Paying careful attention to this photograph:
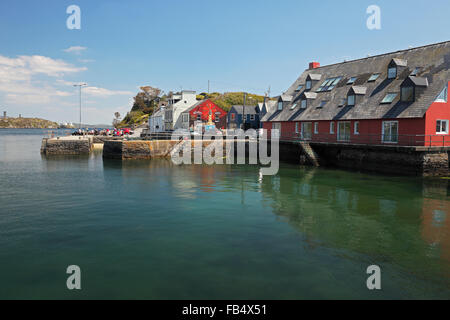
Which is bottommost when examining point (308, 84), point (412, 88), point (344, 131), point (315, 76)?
point (344, 131)

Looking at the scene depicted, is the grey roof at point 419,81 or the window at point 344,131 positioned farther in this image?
the window at point 344,131

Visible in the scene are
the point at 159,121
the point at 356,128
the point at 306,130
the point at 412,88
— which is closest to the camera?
the point at 412,88

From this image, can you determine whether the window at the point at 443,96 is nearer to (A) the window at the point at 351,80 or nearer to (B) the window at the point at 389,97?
(B) the window at the point at 389,97

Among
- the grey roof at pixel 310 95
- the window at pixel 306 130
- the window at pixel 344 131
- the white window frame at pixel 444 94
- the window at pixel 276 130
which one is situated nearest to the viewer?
the white window frame at pixel 444 94

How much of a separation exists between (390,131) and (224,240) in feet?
75.2

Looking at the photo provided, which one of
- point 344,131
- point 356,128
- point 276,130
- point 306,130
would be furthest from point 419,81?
point 276,130

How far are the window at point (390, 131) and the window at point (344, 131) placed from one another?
4115mm

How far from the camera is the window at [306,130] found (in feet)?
125

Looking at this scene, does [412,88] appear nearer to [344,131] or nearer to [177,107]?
[344,131]

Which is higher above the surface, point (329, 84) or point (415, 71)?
point (329, 84)

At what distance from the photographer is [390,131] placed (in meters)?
28.8

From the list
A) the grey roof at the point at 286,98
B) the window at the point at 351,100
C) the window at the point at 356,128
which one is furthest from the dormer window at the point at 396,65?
the grey roof at the point at 286,98
